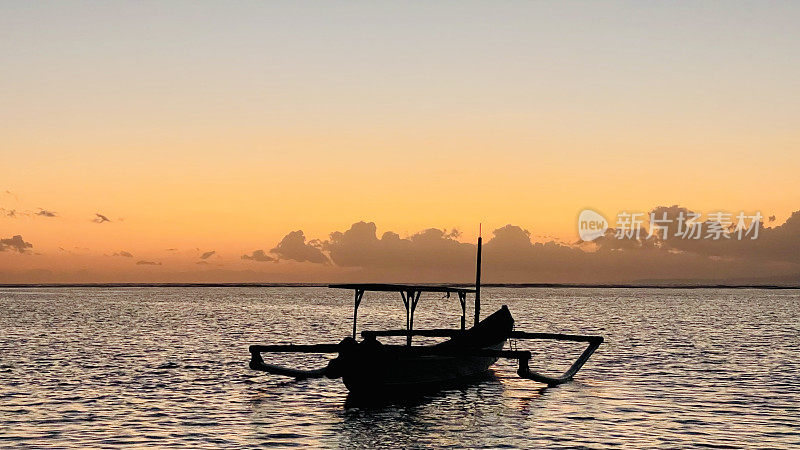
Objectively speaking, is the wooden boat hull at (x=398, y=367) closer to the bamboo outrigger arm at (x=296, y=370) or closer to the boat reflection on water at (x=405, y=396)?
the boat reflection on water at (x=405, y=396)

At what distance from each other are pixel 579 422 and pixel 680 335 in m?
46.4

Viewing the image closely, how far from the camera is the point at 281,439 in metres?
22.9

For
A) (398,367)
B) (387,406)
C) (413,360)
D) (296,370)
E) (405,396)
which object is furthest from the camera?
(296,370)

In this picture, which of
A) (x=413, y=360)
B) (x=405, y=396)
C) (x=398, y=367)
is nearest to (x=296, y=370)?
(x=405, y=396)

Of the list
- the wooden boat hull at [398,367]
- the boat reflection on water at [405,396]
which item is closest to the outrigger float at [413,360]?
the wooden boat hull at [398,367]

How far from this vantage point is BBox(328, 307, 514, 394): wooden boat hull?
2889cm

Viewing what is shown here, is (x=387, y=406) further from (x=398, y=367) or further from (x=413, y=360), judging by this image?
(x=413, y=360)

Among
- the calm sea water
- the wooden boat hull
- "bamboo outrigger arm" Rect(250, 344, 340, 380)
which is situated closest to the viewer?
the calm sea water

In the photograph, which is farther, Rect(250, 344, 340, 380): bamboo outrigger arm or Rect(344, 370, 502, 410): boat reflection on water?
Rect(250, 344, 340, 380): bamboo outrigger arm

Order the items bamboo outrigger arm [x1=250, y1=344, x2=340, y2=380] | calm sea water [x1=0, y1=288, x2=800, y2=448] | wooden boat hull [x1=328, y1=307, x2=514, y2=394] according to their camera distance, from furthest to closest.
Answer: bamboo outrigger arm [x1=250, y1=344, x2=340, y2=380] < wooden boat hull [x1=328, y1=307, x2=514, y2=394] < calm sea water [x1=0, y1=288, x2=800, y2=448]

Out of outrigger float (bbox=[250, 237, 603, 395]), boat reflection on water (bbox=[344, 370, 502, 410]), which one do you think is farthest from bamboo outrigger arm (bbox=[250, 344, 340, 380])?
boat reflection on water (bbox=[344, 370, 502, 410])

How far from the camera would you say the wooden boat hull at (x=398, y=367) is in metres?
28.9

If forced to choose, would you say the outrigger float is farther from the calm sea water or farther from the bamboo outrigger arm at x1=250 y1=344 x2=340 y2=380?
the calm sea water

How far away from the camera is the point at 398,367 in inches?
1176
